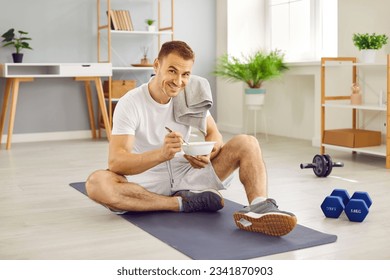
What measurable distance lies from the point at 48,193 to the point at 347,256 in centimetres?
185

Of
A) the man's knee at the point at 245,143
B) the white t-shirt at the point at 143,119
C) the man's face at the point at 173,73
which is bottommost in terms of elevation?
the man's knee at the point at 245,143

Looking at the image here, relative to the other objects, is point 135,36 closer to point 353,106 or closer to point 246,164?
point 353,106

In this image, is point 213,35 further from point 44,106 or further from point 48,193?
point 48,193

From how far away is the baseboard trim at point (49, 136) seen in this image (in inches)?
229

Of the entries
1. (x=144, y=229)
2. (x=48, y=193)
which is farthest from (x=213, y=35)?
(x=144, y=229)

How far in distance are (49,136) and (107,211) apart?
3.21 meters

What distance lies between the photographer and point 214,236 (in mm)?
2416

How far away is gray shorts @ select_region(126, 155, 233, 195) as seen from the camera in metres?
2.80

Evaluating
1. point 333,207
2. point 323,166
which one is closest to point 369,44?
point 323,166

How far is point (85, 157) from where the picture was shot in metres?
4.75

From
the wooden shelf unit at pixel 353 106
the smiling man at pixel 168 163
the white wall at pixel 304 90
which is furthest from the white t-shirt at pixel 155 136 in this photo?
the white wall at pixel 304 90

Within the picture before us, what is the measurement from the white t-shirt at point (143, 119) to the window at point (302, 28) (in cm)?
312

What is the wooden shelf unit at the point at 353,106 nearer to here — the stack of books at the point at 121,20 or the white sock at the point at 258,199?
the white sock at the point at 258,199

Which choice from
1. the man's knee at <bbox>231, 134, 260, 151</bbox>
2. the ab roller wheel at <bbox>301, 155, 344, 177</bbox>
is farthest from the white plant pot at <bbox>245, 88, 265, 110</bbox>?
the man's knee at <bbox>231, 134, 260, 151</bbox>
